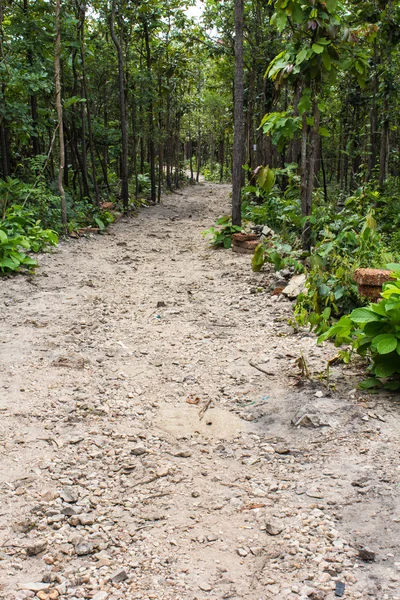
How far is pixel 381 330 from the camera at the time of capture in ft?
12.9

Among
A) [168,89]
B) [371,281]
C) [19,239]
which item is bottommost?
[371,281]

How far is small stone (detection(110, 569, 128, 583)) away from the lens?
95.7 inches

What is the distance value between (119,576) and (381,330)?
8.23ft

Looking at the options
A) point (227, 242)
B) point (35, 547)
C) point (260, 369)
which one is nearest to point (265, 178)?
point (227, 242)

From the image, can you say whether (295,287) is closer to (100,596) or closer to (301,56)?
(301,56)

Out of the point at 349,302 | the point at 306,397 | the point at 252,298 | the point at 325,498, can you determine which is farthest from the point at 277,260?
the point at 325,498

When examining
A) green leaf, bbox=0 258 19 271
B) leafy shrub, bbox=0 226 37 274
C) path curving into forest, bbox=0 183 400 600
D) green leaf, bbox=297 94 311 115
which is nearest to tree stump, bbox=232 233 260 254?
green leaf, bbox=297 94 311 115

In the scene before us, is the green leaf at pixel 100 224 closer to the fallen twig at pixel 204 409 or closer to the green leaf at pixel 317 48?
the green leaf at pixel 317 48

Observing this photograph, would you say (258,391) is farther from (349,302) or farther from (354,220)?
(354,220)

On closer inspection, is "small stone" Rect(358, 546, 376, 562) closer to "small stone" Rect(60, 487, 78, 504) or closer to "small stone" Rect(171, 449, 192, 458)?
"small stone" Rect(171, 449, 192, 458)

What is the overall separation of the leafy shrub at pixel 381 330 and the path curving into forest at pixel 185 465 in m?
0.26

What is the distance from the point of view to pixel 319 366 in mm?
4734

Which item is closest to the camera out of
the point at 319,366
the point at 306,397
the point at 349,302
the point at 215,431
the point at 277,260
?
the point at 215,431

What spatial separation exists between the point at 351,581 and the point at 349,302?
370 centimetres
